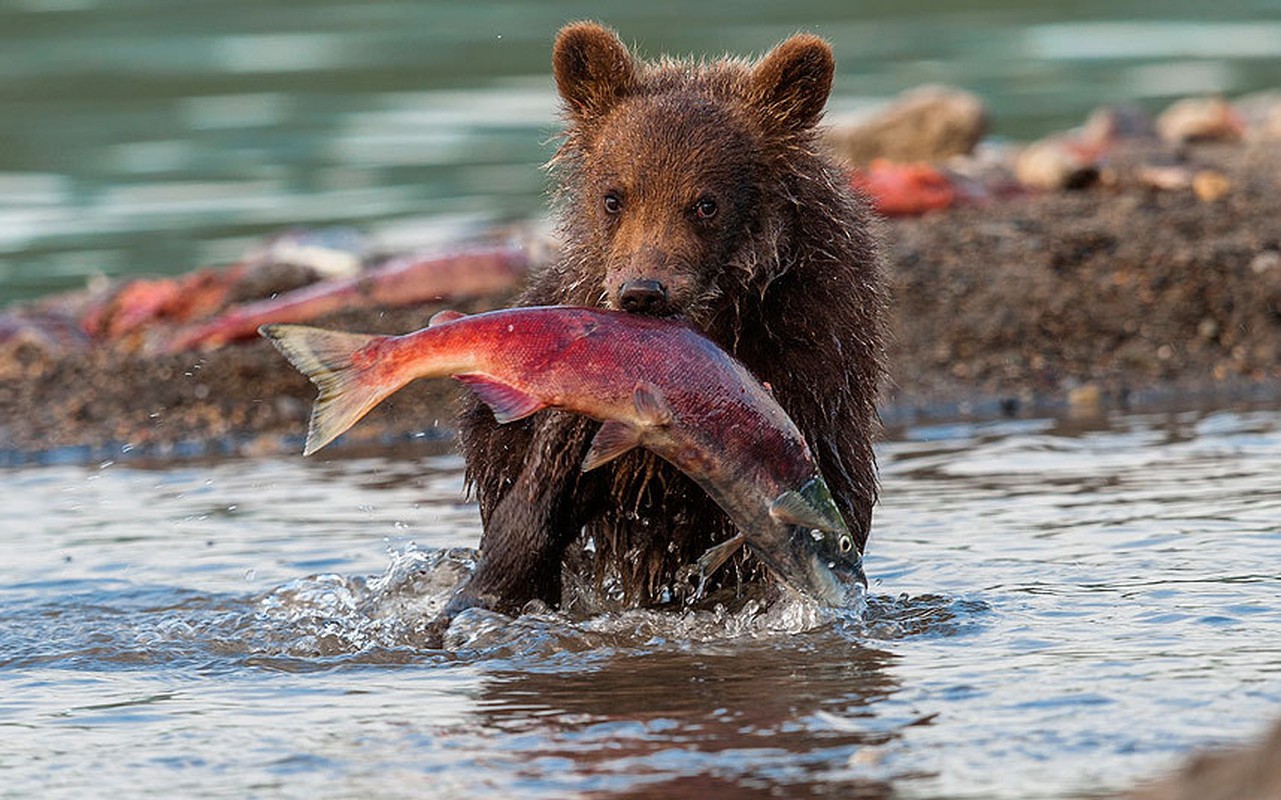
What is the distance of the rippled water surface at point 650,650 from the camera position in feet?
17.3

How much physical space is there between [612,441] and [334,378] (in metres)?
0.73

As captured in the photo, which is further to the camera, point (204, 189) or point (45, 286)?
point (204, 189)

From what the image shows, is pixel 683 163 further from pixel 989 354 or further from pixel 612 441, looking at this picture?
pixel 989 354

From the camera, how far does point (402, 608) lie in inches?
293

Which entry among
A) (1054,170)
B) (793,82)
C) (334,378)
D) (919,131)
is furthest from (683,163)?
(919,131)

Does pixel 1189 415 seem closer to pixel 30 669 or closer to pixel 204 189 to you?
pixel 30 669

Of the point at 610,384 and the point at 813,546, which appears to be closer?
the point at 610,384

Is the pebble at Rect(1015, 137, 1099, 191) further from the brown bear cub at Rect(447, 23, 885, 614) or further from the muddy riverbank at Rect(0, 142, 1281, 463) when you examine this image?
the brown bear cub at Rect(447, 23, 885, 614)

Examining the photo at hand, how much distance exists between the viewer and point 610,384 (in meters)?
6.05

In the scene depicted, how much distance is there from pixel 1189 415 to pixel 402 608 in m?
4.08

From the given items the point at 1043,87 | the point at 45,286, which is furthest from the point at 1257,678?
the point at 1043,87

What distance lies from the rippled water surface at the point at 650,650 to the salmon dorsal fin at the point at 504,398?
721mm

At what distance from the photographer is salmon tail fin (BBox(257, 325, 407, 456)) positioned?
6.00 metres

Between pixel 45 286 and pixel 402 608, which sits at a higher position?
pixel 45 286
